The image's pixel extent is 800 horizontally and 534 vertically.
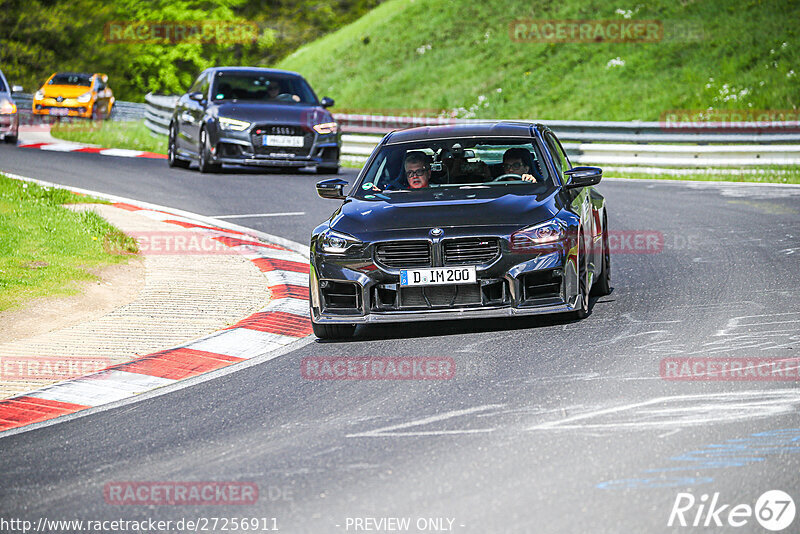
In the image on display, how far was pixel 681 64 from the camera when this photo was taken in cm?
3628

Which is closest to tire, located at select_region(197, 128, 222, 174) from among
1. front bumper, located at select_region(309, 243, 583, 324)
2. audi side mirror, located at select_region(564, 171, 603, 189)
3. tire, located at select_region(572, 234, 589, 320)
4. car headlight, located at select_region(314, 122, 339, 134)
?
car headlight, located at select_region(314, 122, 339, 134)

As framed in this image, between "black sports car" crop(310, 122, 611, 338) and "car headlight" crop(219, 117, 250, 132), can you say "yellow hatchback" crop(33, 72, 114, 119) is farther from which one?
"black sports car" crop(310, 122, 611, 338)

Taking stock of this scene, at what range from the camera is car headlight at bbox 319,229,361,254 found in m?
8.51

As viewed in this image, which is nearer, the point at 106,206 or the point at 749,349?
the point at 749,349

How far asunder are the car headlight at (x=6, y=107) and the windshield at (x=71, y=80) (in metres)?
12.5

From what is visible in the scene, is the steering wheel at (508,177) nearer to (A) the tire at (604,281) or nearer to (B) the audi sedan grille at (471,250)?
(A) the tire at (604,281)

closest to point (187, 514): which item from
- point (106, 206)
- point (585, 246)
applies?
Result: point (585, 246)

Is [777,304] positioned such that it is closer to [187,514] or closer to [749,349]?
[749,349]

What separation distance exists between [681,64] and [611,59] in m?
3.14

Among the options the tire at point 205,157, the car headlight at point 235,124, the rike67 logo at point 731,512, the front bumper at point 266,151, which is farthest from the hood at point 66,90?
the rike67 logo at point 731,512

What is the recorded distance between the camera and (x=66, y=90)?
3900 cm

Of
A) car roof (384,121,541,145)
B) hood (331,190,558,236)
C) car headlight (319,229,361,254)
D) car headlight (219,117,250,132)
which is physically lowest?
car headlight (219,117,250,132)

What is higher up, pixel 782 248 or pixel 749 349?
pixel 749 349

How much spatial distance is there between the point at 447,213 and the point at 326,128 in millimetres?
12014
